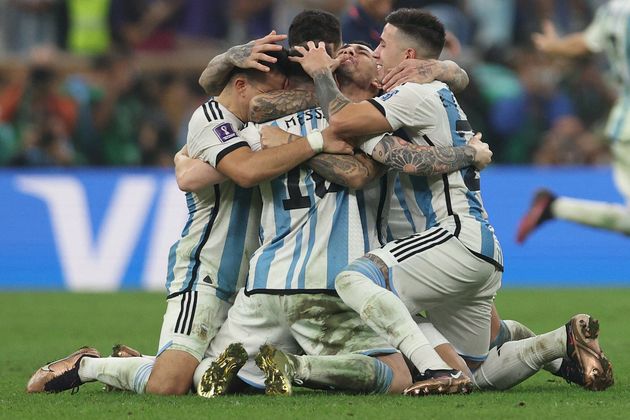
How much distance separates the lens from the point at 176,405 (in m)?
6.00

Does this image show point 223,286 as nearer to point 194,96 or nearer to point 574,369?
point 574,369

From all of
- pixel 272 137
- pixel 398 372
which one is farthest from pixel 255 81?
pixel 398 372

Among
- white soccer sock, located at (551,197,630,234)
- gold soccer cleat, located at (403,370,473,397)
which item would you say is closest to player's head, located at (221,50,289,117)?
gold soccer cleat, located at (403,370,473,397)

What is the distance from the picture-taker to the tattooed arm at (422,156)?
6340 mm

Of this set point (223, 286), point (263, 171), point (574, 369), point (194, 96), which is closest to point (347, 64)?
point (263, 171)

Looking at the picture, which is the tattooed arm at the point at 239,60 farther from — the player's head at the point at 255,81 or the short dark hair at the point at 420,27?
the short dark hair at the point at 420,27

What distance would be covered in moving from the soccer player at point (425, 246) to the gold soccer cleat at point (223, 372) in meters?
0.54

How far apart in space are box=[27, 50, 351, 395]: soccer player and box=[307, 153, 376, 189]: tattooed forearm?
5 cm

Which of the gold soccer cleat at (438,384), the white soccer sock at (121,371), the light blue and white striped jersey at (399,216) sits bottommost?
the white soccer sock at (121,371)

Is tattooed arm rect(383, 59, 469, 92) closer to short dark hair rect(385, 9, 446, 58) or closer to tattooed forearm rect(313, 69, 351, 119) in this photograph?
short dark hair rect(385, 9, 446, 58)

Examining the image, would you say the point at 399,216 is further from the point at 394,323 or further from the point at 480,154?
the point at 394,323

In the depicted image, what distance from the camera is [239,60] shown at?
6672 mm

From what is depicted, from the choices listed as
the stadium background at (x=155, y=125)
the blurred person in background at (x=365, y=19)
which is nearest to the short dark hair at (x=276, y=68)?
the blurred person in background at (x=365, y=19)

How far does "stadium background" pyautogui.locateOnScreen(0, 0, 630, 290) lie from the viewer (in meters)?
14.3
